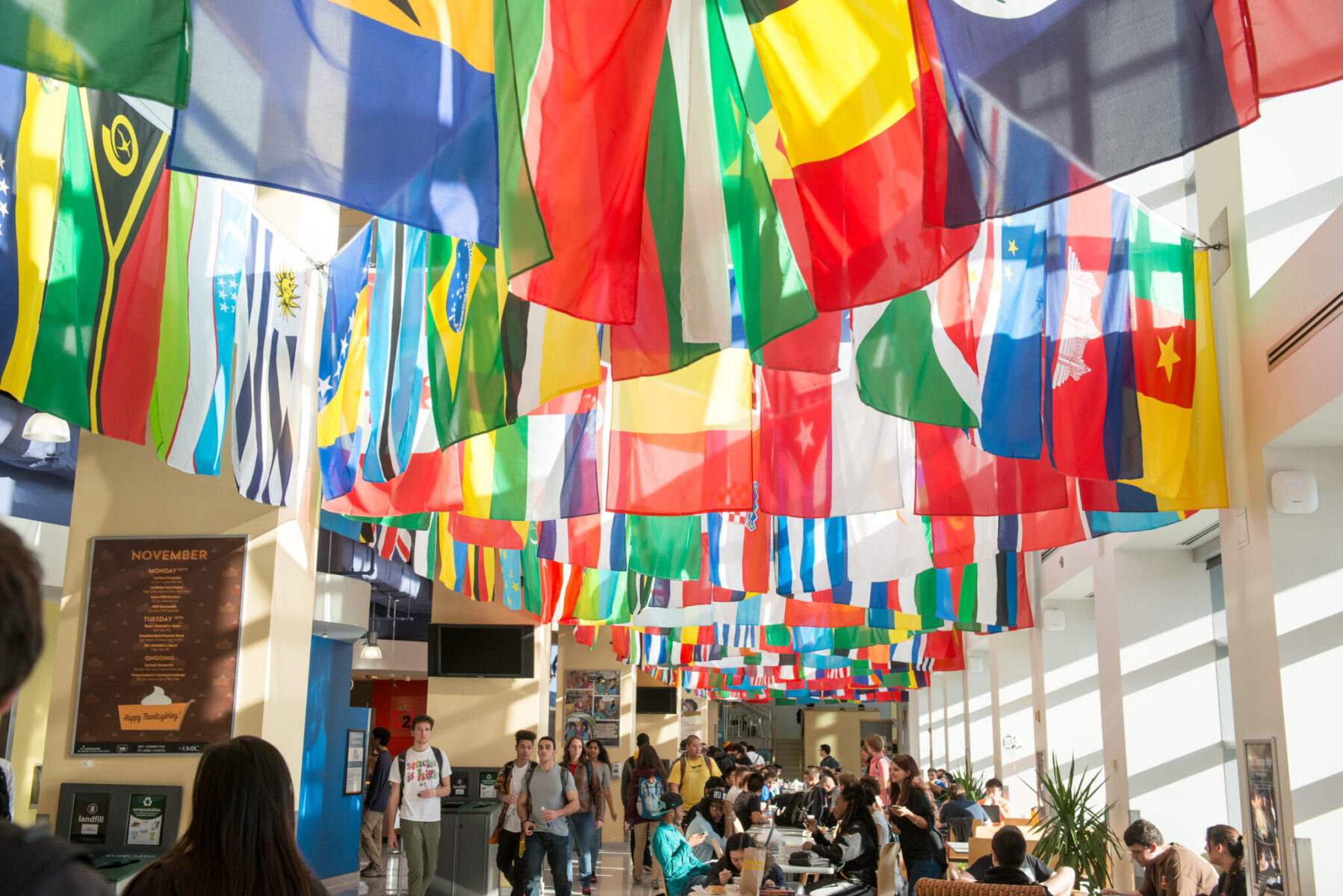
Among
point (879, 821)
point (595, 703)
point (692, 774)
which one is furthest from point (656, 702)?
point (879, 821)

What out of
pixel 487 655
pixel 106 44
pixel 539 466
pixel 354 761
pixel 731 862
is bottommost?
pixel 731 862

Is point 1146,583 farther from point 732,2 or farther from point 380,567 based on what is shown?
point 380,567

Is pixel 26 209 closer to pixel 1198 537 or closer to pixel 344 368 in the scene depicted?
pixel 344 368

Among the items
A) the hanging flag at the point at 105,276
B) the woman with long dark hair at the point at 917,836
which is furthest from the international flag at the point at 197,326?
the woman with long dark hair at the point at 917,836

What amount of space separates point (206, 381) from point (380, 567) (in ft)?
34.0

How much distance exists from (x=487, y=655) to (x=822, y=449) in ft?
29.2

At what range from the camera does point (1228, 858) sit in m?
6.50

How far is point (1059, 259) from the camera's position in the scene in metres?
5.60

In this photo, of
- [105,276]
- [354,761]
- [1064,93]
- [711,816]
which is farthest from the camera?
[354,761]

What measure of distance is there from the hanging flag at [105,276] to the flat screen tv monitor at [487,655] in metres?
9.65

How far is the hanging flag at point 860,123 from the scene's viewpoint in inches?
144

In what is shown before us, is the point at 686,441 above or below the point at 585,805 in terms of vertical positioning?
above

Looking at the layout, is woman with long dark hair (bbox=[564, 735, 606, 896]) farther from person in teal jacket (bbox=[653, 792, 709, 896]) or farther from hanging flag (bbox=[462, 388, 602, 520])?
hanging flag (bbox=[462, 388, 602, 520])

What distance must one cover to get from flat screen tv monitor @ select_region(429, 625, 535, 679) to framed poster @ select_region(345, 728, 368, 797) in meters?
1.14
